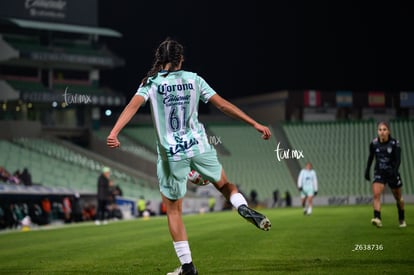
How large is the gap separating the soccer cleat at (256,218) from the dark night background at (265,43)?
4655 centimetres

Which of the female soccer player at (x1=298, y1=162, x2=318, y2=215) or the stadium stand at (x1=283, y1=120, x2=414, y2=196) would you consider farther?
the stadium stand at (x1=283, y1=120, x2=414, y2=196)

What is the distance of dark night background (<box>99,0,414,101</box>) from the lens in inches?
2234

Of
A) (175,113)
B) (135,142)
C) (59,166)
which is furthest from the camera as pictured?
(135,142)

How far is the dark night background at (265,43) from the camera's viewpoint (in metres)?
56.8

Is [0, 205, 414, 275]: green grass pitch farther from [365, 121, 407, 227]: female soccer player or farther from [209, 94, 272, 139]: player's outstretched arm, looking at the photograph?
[209, 94, 272, 139]: player's outstretched arm

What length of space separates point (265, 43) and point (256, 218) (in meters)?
51.9

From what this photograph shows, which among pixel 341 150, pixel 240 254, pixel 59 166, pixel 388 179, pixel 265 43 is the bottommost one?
pixel 240 254

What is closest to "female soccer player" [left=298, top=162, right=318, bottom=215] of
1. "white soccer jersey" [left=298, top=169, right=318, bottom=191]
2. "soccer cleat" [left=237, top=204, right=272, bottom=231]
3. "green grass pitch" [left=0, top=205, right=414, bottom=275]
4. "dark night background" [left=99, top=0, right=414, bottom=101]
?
"white soccer jersey" [left=298, top=169, right=318, bottom=191]

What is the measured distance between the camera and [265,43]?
2367 inches

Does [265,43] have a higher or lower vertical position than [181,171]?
higher

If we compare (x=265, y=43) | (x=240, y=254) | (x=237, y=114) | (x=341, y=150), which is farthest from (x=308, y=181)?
(x=265, y=43)

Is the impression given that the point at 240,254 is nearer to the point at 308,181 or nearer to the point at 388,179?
the point at 388,179

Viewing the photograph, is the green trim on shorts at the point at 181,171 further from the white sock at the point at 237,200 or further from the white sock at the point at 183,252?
the white sock at the point at 183,252

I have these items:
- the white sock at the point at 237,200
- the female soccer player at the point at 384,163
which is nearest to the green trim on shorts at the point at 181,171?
the white sock at the point at 237,200
